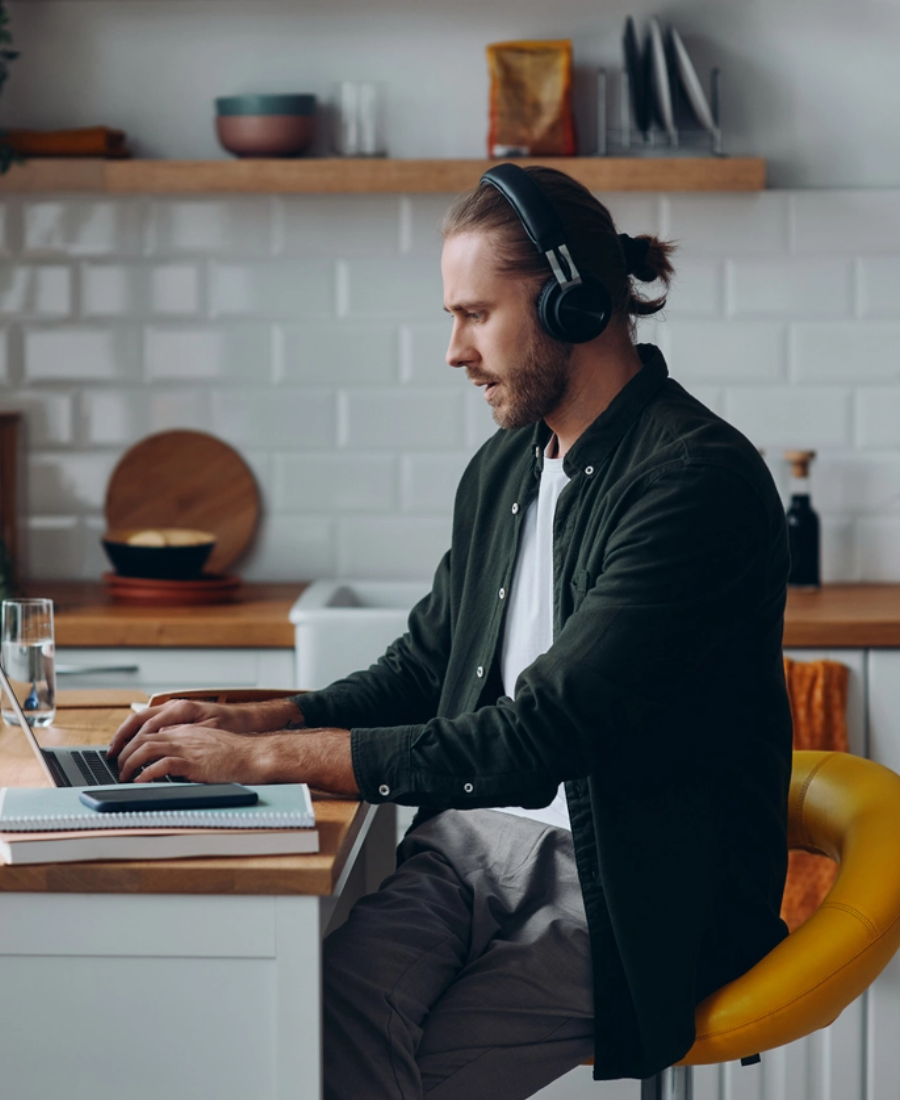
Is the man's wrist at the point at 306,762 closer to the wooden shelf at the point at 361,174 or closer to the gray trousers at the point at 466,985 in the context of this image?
the gray trousers at the point at 466,985

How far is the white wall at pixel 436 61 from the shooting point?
325 centimetres

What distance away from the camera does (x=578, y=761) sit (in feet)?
4.93

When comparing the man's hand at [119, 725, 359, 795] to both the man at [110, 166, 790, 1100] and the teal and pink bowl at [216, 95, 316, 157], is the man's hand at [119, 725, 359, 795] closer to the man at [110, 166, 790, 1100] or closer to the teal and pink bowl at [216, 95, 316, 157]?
the man at [110, 166, 790, 1100]

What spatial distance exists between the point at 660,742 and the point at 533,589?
1.14ft

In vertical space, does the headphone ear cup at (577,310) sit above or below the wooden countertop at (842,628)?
above

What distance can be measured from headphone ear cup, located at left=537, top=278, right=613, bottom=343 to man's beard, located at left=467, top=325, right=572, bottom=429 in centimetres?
5

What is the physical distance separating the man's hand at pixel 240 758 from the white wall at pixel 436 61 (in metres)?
2.07

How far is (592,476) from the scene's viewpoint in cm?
173

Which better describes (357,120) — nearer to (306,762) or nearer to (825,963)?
(306,762)

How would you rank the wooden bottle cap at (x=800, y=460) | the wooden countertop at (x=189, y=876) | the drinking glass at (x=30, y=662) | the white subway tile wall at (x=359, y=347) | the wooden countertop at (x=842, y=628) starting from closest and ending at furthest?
1. the wooden countertop at (x=189, y=876)
2. the drinking glass at (x=30, y=662)
3. the wooden countertop at (x=842, y=628)
4. the wooden bottle cap at (x=800, y=460)
5. the white subway tile wall at (x=359, y=347)

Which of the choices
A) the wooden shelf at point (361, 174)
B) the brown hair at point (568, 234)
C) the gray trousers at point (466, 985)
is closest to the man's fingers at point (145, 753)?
the gray trousers at point (466, 985)

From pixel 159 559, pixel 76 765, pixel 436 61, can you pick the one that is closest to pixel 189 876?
pixel 76 765

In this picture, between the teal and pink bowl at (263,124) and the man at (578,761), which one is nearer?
the man at (578,761)

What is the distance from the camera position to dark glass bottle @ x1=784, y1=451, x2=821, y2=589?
3.14 metres
